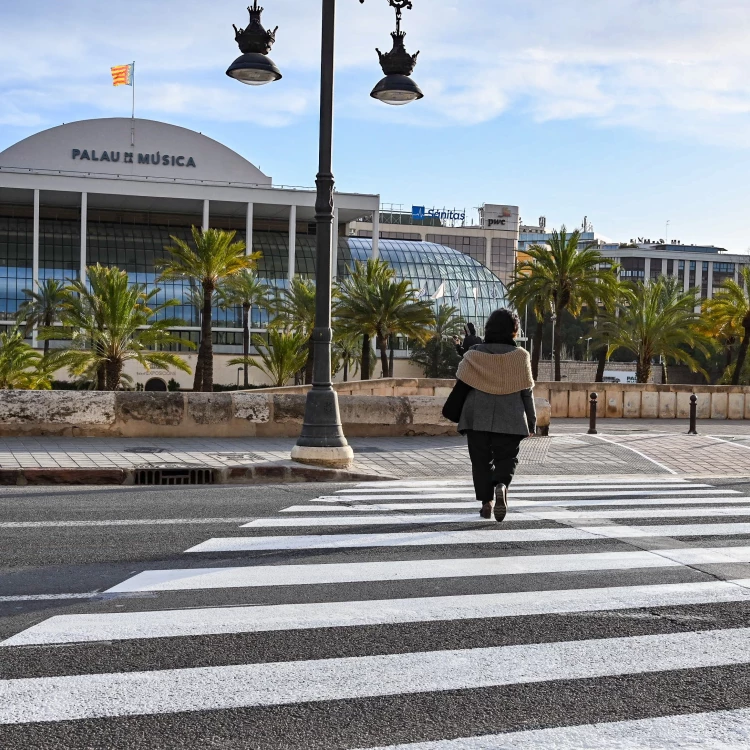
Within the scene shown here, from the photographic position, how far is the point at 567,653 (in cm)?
429

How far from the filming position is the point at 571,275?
42.2 m

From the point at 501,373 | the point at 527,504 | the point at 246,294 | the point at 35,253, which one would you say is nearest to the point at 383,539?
the point at 501,373

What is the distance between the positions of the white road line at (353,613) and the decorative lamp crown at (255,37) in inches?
364

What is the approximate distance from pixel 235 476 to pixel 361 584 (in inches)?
235

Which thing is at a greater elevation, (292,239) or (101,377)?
(292,239)

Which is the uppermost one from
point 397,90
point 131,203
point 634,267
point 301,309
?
point 634,267

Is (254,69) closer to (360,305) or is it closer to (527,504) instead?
(527,504)

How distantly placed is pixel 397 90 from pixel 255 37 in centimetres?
197

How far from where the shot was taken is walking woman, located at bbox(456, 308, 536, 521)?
26.3ft

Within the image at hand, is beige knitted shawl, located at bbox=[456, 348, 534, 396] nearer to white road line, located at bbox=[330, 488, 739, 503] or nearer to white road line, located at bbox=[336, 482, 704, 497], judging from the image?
white road line, located at bbox=[330, 488, 739, 503]

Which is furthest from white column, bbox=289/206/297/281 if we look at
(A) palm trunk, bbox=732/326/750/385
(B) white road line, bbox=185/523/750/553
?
(B) white road line, bbox=185/523/750/553

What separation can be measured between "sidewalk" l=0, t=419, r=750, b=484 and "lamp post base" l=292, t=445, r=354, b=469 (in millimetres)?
243

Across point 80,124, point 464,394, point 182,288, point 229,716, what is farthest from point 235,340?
point 229,716

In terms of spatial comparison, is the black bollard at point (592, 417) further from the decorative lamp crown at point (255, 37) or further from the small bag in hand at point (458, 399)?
the small bag in hand at point (458, 399)
